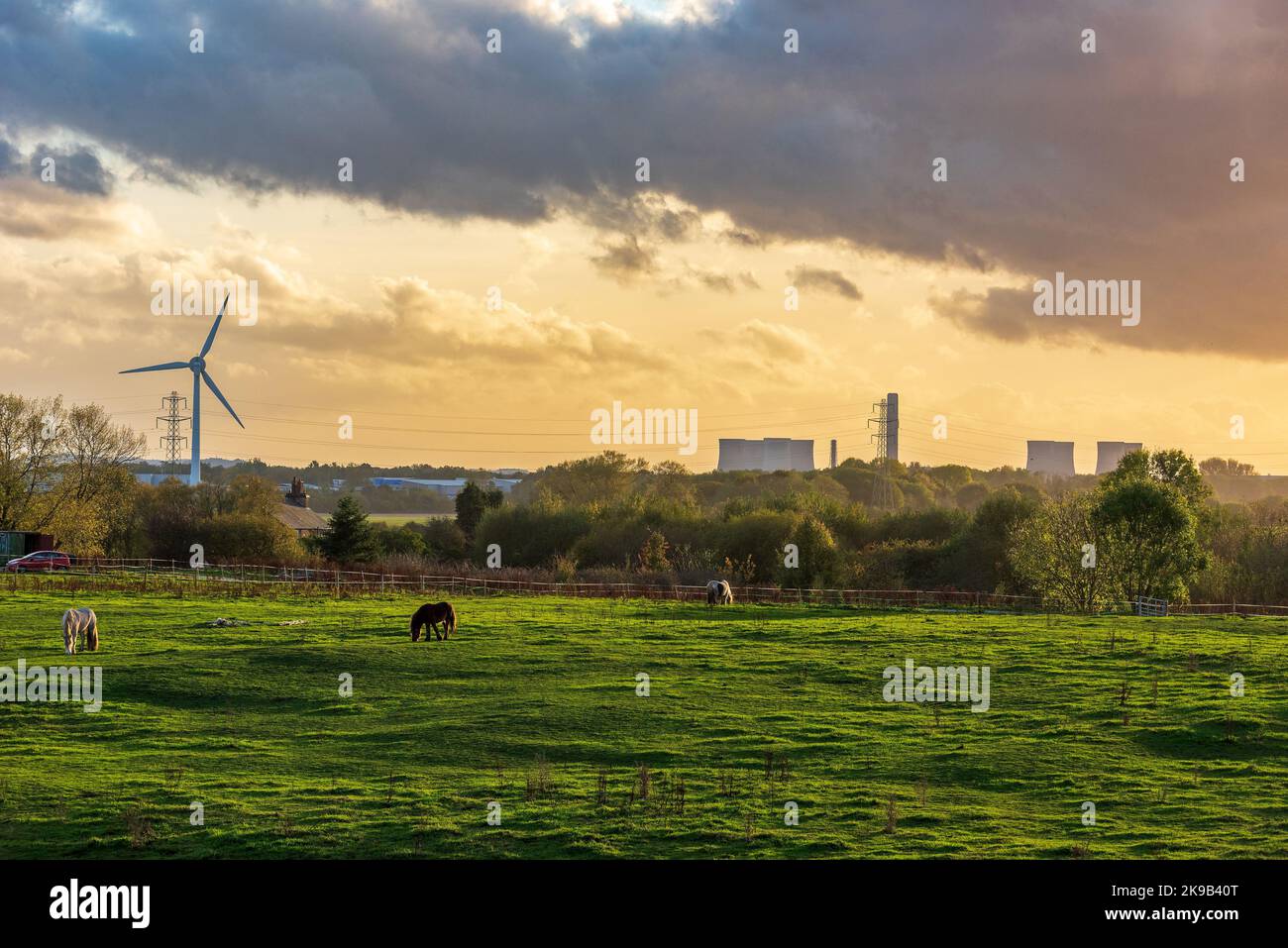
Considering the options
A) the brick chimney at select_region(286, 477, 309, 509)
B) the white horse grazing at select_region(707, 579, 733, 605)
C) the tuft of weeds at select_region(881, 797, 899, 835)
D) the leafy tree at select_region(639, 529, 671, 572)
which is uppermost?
the brick chimney at select_region(286, 477, 309, 509)

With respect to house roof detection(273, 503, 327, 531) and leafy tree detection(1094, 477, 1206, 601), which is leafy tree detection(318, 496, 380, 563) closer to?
house roof detection(273, 503, 327, 531)

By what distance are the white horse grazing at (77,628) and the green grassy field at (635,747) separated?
3.20ft

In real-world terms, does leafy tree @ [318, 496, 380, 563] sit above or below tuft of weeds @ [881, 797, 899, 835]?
above

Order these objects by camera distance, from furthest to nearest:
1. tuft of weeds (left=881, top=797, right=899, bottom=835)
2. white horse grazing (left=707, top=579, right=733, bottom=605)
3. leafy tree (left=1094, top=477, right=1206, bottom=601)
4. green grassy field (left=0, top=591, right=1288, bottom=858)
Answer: leafy tree (left=1094, top=477, right=1206, bottom=601)
white horse grazing (left=707, top=579, right=733, bottom=605)
tuft of weeds (left=881, top=797, right=899, bottom=835)
green grassy field (left=0, top=591, right=1288, bottom=858)

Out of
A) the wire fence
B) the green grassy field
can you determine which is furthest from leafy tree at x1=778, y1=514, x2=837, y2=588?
the green grassy field

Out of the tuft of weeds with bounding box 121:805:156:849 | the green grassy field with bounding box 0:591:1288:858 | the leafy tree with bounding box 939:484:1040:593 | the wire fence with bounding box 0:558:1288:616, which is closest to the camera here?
the tuft of weeds with bounding box 121:805:156:849

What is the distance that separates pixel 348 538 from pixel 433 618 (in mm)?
48442

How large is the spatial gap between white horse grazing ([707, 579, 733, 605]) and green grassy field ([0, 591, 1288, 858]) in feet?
49.5

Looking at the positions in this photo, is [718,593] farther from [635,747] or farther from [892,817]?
[892,817]

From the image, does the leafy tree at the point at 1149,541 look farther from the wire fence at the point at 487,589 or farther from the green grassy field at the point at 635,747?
the green grassy field at the point at 635,747

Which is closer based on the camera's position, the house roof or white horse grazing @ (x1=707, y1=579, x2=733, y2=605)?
white horse grazing @ (x1=707, y1=579, x2=733, y2=605)

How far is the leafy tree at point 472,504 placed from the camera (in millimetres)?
115500

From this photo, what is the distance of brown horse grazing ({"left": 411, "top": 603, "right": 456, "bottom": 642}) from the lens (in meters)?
40.8
